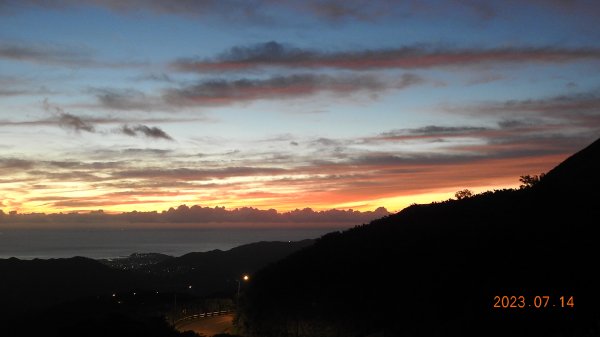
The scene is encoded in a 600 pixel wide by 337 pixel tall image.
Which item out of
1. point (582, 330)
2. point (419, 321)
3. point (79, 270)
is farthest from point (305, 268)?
point (79, 270)

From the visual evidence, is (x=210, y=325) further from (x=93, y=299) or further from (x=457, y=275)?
(x=93, y=299)

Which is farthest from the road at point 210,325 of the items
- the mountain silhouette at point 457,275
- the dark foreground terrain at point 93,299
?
the dark foreground terrain at point 93,299

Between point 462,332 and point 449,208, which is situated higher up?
point 449,208

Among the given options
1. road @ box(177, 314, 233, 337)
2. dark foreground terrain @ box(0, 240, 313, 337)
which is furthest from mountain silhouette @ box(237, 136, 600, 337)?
dark foreground terrain @ box(0, 240, 313, 337)

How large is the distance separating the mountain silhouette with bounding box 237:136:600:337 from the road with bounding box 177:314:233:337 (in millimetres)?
1950

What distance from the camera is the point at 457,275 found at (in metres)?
38.4

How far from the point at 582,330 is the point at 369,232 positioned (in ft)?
99.9

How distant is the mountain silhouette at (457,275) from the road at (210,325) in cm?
195

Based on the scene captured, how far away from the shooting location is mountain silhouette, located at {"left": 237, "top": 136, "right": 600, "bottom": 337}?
31.6 metres

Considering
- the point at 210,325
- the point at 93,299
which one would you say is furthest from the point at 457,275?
the point at 93,299

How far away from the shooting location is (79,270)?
179 meters

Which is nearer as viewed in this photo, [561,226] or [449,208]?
[561,226]

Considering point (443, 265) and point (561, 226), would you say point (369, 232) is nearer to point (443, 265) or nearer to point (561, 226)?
point (443, 265)

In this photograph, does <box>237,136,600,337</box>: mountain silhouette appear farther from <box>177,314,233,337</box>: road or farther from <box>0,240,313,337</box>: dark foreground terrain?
<box>0,240,313,337</box>: dark foreground terrain
